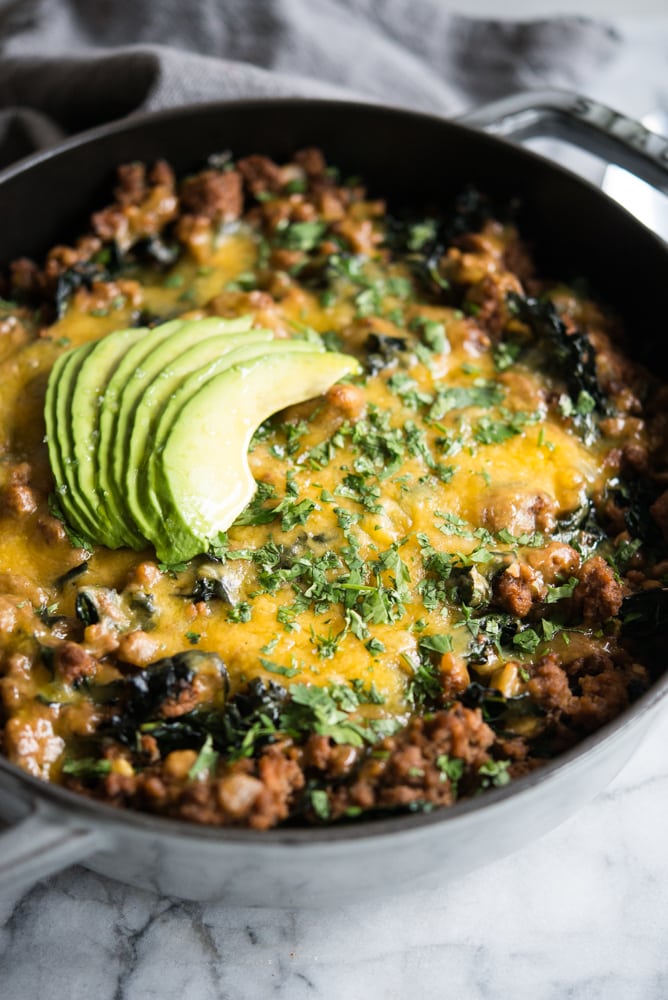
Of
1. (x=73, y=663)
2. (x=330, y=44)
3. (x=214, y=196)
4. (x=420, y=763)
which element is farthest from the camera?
(x=330, y=44)

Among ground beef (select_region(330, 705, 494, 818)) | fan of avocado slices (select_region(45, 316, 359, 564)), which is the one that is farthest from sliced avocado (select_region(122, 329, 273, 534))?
ground beef (select_region(330, 705, 494, 818))

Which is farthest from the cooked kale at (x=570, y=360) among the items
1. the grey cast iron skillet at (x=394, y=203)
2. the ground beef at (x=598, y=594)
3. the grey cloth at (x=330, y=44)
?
the grey cloth at (x=330, y=44)

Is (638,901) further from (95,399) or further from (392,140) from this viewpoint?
(392,140)

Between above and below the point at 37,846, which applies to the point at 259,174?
above

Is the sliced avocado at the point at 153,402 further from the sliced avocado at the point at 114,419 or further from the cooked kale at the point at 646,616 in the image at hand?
the cooked kale at the point at 646,616

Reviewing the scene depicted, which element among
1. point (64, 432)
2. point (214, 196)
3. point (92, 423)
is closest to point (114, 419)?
point (92, 423)

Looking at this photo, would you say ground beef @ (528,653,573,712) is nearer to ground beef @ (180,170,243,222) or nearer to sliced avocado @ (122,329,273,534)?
sliced avocado @ (122,329,273,534)

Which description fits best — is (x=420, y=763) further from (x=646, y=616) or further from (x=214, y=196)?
(x=214, y=196)
